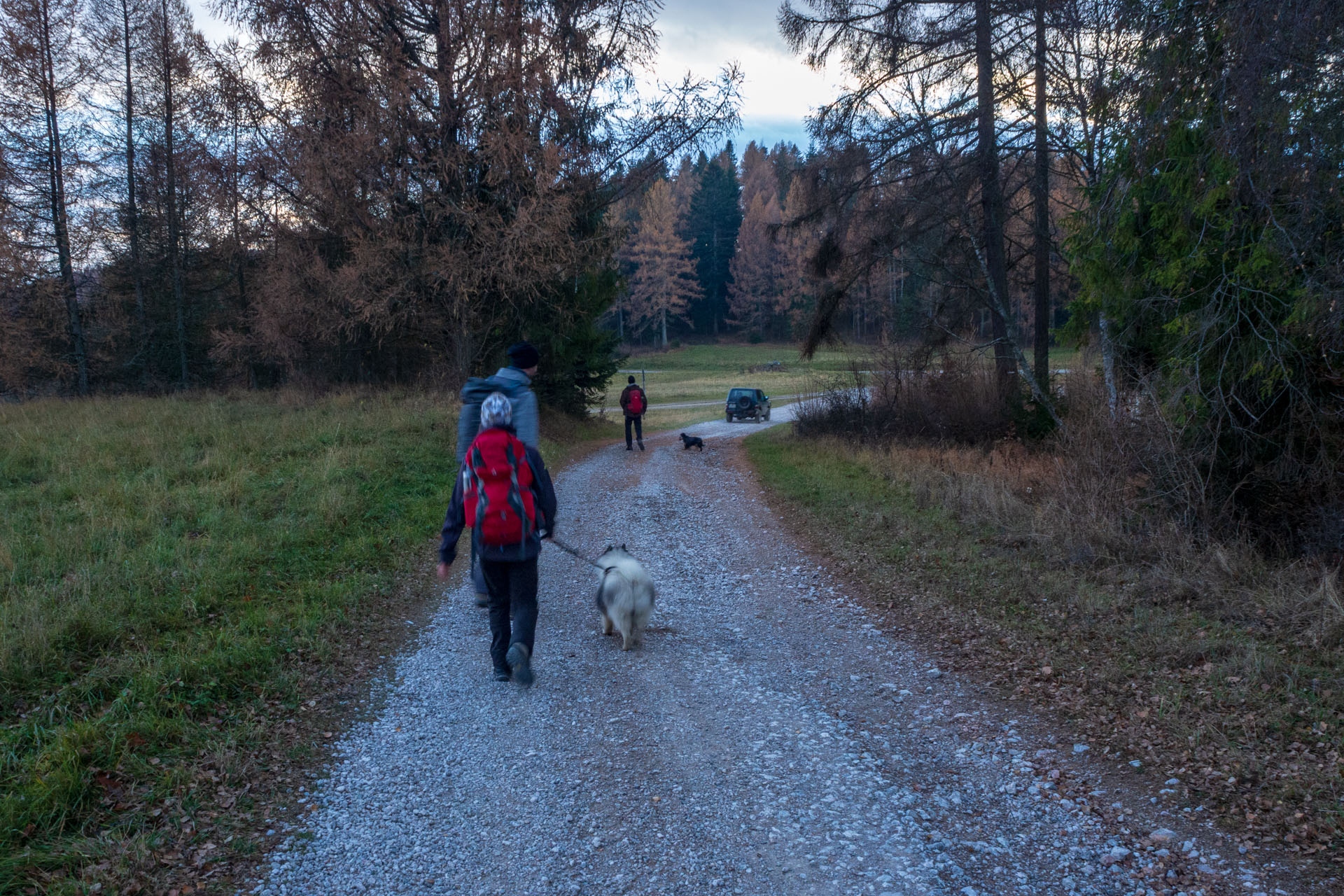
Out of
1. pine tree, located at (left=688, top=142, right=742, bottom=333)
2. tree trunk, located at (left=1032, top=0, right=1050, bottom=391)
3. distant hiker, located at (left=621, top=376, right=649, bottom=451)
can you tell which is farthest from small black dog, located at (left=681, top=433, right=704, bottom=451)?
pine tree, located at (left=688, top=142, right=742, bottom=333)

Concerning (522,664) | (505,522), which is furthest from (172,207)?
(522,664)

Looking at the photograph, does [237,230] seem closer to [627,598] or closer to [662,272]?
[627,598]

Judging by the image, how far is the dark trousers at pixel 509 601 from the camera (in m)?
5.50

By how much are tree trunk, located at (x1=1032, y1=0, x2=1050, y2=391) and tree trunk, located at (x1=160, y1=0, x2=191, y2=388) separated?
22.3 m

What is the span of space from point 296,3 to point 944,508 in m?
16.2

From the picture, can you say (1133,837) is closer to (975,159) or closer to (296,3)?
(975,159)

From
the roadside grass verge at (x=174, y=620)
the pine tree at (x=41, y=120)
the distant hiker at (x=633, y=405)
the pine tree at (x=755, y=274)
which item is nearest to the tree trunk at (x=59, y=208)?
the pine tree at (x=41, y=120)

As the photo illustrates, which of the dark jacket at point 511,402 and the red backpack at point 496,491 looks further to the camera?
the dark jacket at point 511,402

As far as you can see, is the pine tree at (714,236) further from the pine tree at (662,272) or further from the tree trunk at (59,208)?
the tree trunk at (59,208)

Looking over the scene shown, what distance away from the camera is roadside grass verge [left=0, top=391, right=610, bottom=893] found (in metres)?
3.83

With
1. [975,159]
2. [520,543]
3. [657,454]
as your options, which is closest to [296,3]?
[657,454]

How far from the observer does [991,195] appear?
15539mm

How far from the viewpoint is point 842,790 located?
4.25m

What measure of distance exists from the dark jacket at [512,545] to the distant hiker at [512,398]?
0.48 meters
